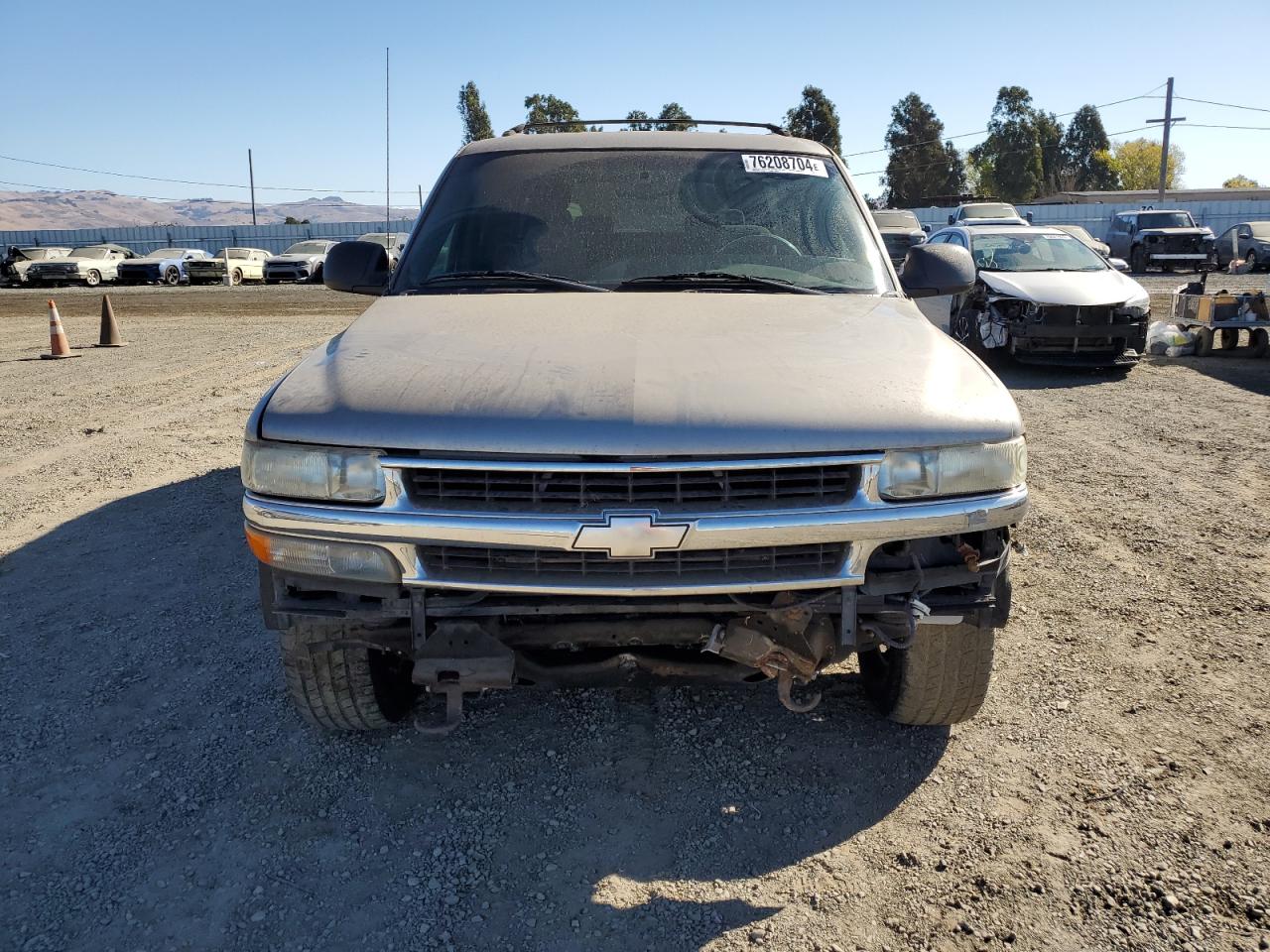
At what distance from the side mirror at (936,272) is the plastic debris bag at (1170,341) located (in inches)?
350

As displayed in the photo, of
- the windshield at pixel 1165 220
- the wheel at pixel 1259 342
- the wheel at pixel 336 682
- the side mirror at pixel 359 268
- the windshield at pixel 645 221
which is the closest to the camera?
the wheel at pixel 336 682

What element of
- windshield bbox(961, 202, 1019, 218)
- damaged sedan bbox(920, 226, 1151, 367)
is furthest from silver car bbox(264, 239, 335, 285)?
damaged sedan bbox(920, 226, 1151, 367)

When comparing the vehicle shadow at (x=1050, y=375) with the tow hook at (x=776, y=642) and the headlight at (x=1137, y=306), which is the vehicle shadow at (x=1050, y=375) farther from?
the tow hook at (x=776, y=642)

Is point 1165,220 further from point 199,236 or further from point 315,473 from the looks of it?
point 199,236

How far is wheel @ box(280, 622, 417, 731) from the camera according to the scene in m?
2.85

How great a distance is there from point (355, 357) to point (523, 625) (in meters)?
0.96

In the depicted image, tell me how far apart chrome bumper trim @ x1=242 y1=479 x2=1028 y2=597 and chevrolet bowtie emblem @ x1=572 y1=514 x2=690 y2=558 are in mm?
19

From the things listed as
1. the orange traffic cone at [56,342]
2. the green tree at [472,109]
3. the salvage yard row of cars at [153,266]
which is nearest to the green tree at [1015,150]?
the green tree at [472,109]

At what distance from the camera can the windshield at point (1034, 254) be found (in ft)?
36.8

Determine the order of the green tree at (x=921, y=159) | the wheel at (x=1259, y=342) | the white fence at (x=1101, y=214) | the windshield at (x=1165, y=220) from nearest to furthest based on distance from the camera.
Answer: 1. the wheel at (x=1259, y=342)
2. the windshield at (x=1165, y=220)
3. the white fence at (x=1101, y=214)
4. the green tree at (x=921, y=159)

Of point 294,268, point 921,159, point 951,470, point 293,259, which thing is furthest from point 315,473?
point 921,159

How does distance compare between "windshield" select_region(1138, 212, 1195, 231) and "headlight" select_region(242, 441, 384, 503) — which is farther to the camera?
"windshield" select_region(1138, 212, 1195, 231)

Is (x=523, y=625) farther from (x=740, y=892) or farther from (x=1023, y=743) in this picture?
(x=1023, y=743)

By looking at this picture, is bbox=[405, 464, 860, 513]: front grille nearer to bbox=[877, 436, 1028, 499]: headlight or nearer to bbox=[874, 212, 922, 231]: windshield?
bbox=[877, 436, 1028, 499]: headlight
